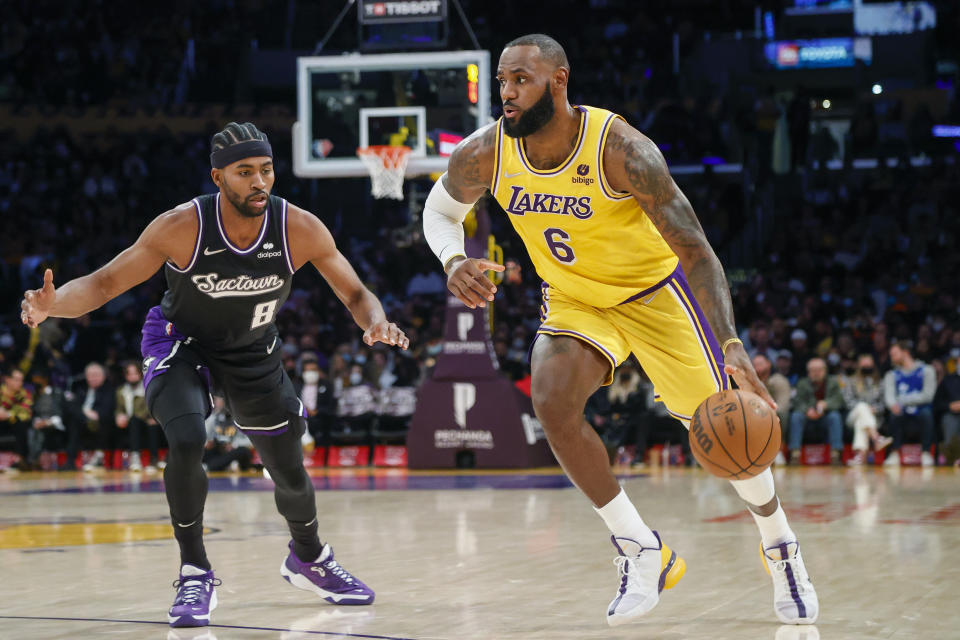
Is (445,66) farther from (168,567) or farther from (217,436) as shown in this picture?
(168,567)

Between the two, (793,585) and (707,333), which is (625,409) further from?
(793,585)

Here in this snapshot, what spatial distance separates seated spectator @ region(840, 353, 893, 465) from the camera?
14266 mm

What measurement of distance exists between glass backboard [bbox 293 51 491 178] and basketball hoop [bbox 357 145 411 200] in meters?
0.10

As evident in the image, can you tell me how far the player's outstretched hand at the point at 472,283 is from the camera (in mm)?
4438

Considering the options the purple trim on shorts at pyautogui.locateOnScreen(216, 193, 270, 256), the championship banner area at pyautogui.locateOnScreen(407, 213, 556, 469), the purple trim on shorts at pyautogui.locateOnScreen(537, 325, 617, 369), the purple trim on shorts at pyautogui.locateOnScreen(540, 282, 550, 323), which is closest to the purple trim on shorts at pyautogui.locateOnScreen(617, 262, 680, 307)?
the purple trim on shorts at pyautogui.locateOnScreen(537, 325, 617, 369)

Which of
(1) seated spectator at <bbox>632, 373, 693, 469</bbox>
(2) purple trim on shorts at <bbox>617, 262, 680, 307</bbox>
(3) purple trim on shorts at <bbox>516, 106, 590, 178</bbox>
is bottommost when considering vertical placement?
(1) seated spectator at <bbox>632, 373, 693, 469</bbox>

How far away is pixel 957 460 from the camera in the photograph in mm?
13852

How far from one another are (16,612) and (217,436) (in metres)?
10.6

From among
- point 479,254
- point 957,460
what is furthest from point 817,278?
point 479,254

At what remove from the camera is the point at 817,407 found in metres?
14.5

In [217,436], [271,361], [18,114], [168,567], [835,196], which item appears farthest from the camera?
[18,114]

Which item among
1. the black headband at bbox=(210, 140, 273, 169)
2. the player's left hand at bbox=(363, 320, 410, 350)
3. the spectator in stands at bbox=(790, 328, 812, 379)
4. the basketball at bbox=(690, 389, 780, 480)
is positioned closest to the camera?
the basketball at bbox=(690, 389, 780, 480)

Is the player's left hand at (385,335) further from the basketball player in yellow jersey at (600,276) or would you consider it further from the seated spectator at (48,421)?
the seated spectator at (48,421)

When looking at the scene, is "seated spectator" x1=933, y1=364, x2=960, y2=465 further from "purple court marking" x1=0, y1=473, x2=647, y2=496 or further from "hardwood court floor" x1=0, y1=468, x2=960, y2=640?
"purple court marking" x1=0, y1=473, x2=647, y2=496
